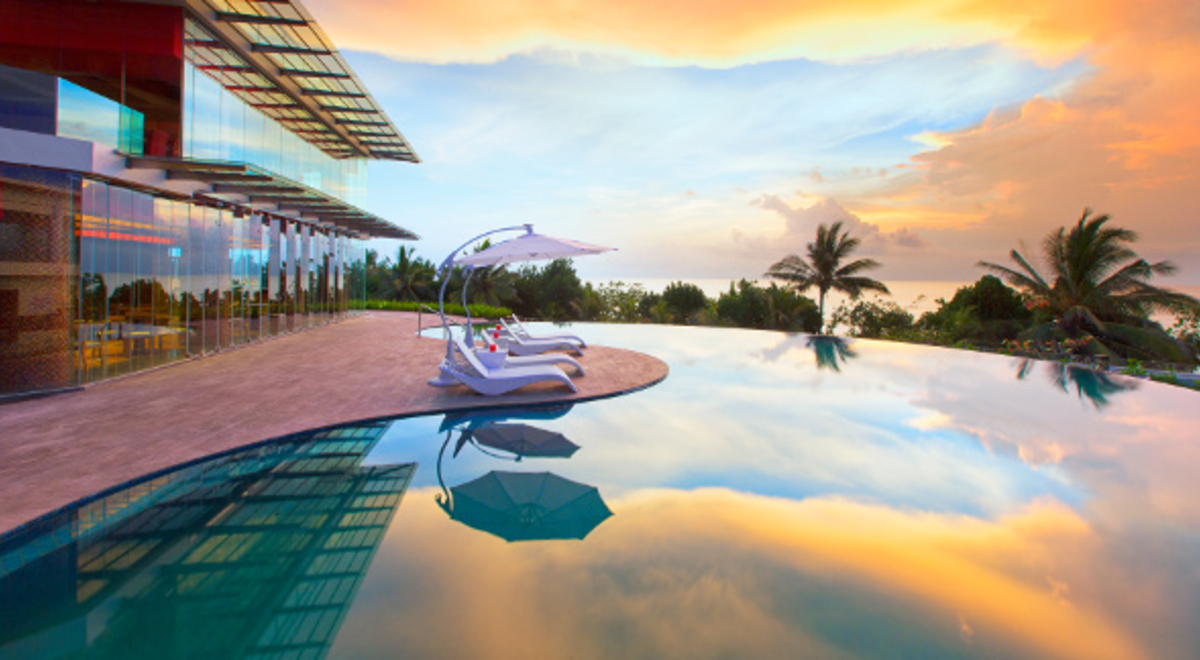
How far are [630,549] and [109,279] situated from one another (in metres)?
9.62

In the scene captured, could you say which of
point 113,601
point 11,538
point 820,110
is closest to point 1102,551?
point 113,601

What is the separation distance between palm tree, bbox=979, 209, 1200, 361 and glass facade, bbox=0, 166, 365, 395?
24794 mm

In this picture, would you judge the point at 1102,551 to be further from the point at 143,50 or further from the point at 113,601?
the point at 143,50

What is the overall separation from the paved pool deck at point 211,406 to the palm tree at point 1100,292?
53.7ft

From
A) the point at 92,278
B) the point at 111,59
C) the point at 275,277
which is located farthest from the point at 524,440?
the point at 275,277

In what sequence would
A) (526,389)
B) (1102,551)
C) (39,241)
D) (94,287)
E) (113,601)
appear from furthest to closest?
(526,389) < (94,287) < (39,241) < (1102,551) < (113,601)

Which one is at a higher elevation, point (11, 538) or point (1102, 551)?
point (1102, 551)

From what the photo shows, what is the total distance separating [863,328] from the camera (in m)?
24.5

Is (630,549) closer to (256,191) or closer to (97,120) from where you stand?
(97,120)

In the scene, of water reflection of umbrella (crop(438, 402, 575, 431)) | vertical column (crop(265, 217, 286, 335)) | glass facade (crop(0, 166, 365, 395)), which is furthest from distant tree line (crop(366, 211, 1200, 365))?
water reflection of umbrella (crop(438, 402, 575, 431))

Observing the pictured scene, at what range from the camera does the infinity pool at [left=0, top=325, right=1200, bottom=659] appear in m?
3.32

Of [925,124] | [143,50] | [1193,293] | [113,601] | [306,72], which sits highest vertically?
[925,124]

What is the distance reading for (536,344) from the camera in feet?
44.2

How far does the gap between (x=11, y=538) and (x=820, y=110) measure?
2394 centimetres
